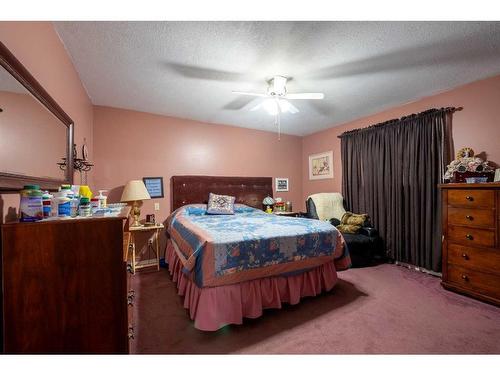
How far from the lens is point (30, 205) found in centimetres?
106

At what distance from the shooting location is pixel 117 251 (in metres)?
1.12

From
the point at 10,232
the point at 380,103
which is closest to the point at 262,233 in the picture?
the point at 10,232

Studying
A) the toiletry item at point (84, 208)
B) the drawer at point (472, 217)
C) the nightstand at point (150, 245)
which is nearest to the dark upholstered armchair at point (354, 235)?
the drawer at point (472, 217)

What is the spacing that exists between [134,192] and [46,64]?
1.89 metres

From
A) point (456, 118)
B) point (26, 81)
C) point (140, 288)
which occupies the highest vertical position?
point (456, 118)

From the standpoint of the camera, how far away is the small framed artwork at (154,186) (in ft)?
12.0

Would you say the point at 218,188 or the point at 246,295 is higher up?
the point at 218,188

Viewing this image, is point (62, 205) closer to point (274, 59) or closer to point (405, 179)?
point (274, 59)

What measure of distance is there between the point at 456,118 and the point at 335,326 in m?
2.94

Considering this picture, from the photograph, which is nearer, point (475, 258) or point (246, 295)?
point (246, 295)

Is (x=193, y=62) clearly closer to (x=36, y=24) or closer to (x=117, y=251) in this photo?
(x=36, y=24)

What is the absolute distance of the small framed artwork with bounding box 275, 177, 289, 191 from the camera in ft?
16.2

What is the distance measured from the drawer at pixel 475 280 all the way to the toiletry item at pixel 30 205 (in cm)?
356

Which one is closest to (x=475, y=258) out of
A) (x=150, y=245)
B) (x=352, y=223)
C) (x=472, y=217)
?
(x=472, y=217)
